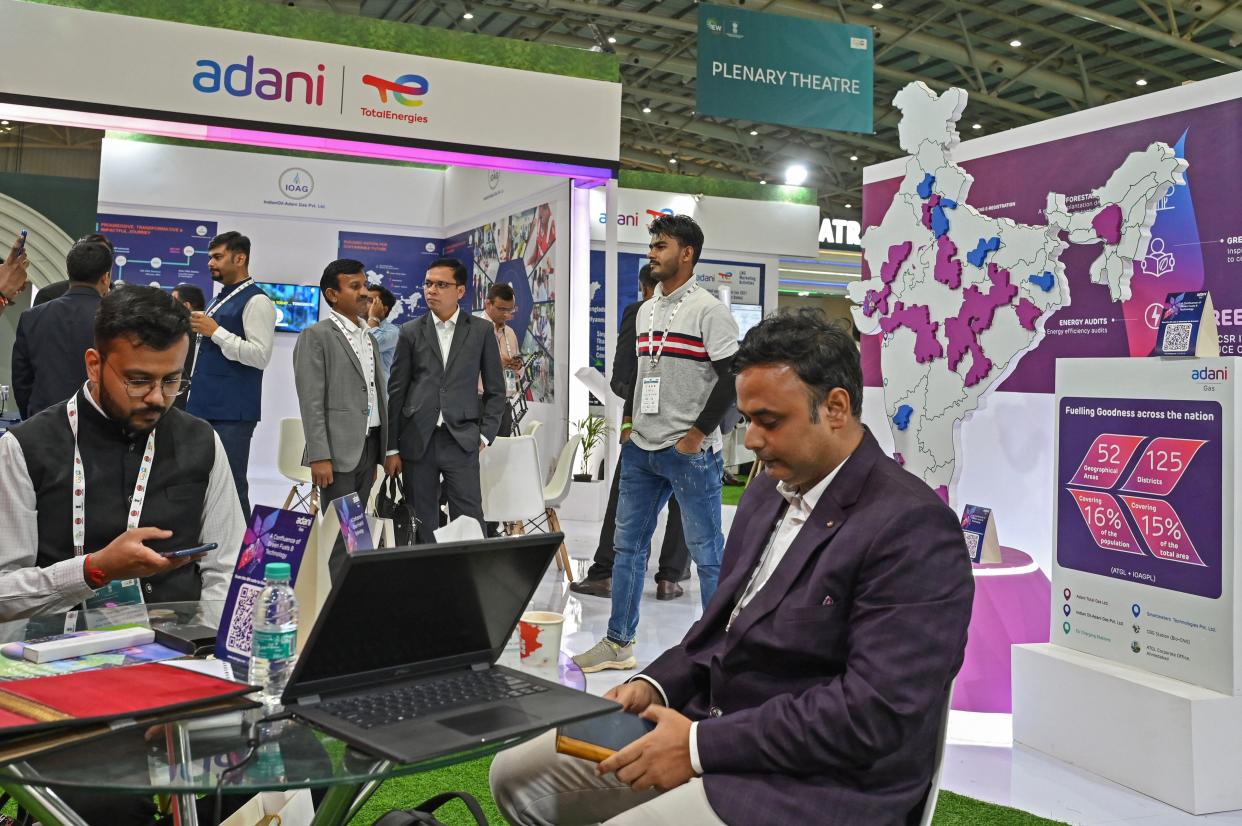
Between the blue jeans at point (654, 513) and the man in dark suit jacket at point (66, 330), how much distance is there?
2.45m

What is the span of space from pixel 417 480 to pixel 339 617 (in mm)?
3528

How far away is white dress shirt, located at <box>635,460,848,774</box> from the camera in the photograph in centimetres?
178

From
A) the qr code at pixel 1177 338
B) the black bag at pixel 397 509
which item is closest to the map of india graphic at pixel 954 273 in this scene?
the qr code at pixel 1177 338

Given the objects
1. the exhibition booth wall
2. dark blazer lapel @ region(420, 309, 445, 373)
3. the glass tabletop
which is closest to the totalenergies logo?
the exhibition booth wall

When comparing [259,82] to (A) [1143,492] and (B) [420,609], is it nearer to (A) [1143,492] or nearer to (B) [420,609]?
(A) [1143,492]

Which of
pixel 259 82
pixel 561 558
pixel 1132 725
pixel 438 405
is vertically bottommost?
pixel 1132 725

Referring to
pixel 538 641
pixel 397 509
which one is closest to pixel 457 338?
pixel 397 509

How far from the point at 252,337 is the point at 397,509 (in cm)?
104

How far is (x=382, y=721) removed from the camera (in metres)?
1.30

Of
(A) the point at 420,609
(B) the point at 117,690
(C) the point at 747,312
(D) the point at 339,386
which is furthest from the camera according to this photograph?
(C) the point at 747,312

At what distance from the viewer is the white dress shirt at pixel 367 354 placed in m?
4.66

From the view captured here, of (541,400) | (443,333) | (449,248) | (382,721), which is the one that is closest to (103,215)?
(449,248)

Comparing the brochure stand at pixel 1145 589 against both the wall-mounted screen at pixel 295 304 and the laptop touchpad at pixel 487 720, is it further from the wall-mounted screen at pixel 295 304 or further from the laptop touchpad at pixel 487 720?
the wall-mounted screen at pixel 295 304

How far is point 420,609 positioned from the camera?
1410 mm
